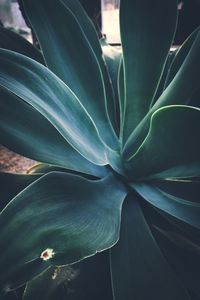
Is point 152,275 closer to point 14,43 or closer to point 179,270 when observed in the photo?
Answer: point 179,270

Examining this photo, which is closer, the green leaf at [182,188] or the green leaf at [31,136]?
the green leaf at [31,136]

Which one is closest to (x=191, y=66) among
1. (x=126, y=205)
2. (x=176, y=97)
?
(x=176, y=97)

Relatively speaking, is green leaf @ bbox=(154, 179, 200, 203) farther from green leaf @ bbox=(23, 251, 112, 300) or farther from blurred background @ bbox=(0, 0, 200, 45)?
blurred background @ bbox=(0, 0, 200, 45)

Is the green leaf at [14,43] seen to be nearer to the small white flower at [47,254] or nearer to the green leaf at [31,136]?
the green leaf at [31,136]

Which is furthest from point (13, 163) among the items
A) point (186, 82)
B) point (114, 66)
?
point (186, 82)

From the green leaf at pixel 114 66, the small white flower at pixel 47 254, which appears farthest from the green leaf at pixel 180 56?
the small white flower at pixel 47 254

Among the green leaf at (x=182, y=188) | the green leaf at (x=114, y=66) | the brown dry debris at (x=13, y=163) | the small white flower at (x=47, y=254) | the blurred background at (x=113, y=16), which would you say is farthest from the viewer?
the brown dry debris at (x=13, y=163)
